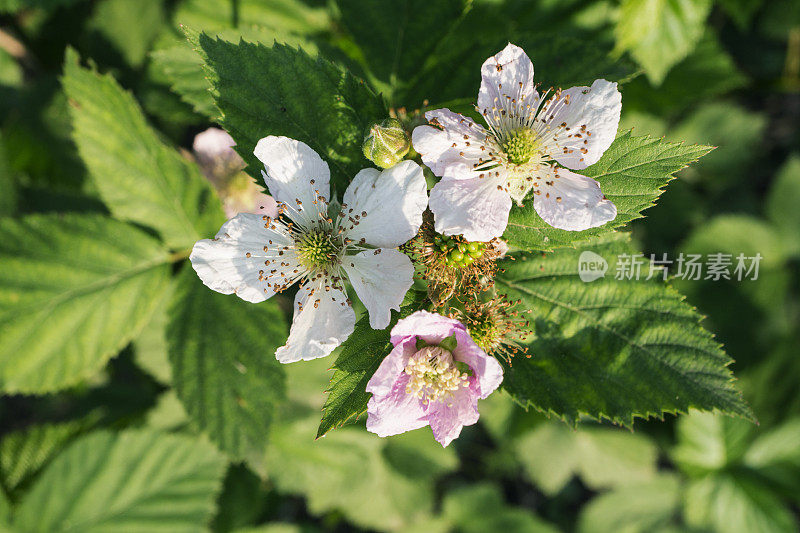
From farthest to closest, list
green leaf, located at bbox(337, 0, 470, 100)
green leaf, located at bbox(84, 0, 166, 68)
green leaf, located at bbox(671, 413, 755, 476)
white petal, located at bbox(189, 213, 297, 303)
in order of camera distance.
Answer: green leaf, located at bbox(671, 413, 755, 476), green leaf, located at bbox(84, 0, 166, 68), green leaf, located at bbox(337, 0, 470, 100), white petal, located at bbox(189, 213, 297, 303)

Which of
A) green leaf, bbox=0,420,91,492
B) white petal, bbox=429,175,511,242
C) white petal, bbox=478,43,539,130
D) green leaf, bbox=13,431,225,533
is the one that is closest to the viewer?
white petal, bbox=429,175,511,242

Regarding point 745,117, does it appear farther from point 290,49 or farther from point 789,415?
point 290,49

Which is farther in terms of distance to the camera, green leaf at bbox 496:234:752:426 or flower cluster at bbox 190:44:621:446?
green leaf at bbox 496:234:752:426

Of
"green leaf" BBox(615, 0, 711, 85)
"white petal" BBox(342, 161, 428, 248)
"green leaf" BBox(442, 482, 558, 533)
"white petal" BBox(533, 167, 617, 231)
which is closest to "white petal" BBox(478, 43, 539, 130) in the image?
"white petal" BBox(533, 167, 617, 231)

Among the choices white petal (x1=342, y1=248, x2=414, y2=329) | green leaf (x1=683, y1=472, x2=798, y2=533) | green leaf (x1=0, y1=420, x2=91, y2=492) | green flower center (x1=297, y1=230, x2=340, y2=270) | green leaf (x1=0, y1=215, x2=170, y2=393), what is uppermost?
white petal (x1=342, y1=248, x2=414, y2=329)

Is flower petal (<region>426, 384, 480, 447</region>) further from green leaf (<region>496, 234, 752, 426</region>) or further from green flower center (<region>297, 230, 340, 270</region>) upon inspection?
green flower center (<region>297, 230, 340, 270</region>)

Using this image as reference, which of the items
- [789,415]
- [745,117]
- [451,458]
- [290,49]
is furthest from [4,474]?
[745,117]

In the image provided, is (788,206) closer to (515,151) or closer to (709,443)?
(709,443)
